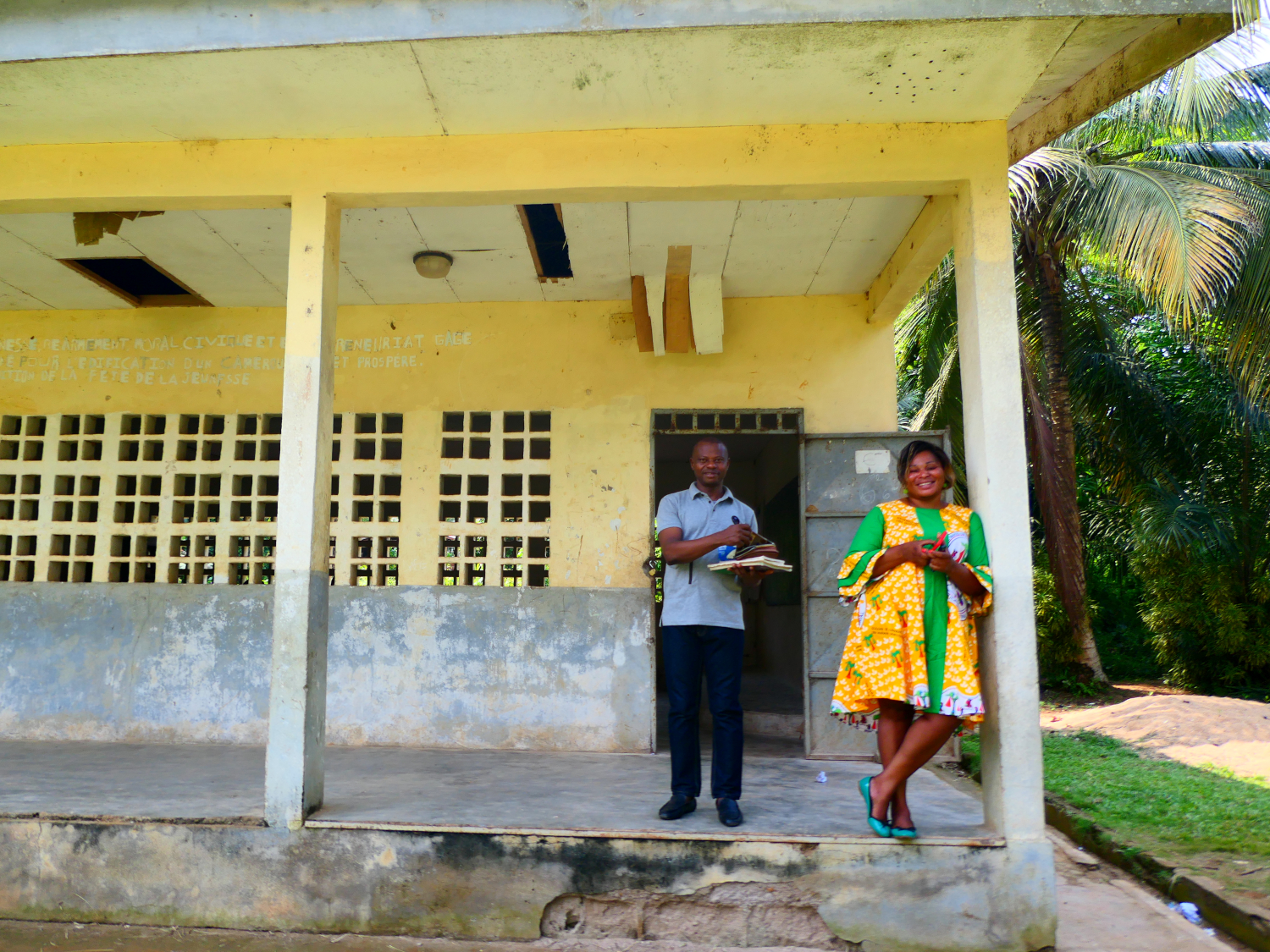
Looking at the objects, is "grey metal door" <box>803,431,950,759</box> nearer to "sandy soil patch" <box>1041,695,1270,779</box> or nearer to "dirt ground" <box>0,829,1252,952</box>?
"dirt ground" <box>0,829,1252,952</box>

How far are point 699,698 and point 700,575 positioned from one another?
1.52 feet

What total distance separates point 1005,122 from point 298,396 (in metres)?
3.01

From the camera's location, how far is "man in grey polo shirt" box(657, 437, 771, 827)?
347 cm

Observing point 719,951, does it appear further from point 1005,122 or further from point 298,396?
point 1005,122

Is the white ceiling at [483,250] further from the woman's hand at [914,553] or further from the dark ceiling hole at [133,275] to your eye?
the woman's hand at [914,553]

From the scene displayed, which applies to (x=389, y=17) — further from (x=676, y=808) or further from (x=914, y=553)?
(x=676, y=808)

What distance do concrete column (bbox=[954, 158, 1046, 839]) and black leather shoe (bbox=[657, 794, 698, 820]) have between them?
1120mm

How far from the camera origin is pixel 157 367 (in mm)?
5980

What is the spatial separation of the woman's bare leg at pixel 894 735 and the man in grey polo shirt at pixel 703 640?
0.52 meters

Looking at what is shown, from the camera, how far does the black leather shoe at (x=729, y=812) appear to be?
11.1 feet

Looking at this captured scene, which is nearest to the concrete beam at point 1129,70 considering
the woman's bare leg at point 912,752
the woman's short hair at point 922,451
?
the woman's short hair at point 922,451

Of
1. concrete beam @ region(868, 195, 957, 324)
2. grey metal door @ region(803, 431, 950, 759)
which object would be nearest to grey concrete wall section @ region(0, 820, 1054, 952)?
grey metal door @ region(803, 431, 950, 759)

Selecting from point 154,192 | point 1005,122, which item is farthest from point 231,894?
point 1005,122

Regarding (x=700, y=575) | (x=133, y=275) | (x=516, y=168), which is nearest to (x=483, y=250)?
(x=516, y=168)
